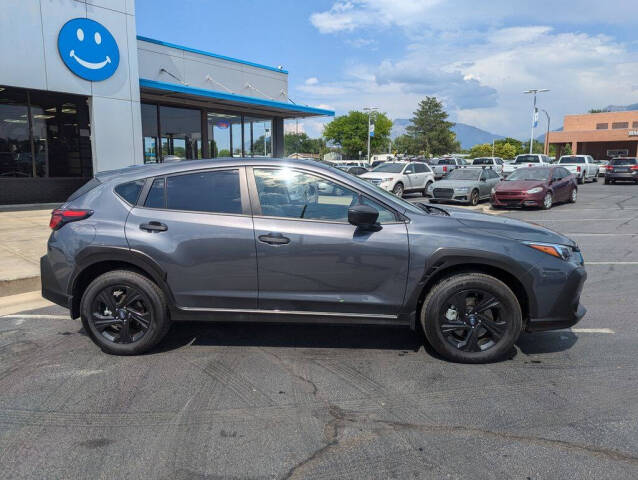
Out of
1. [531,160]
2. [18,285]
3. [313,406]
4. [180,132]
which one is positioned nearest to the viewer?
[313,406]

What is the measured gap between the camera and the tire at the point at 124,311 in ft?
13.5

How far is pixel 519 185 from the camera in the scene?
16219mm

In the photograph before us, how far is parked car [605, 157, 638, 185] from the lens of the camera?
2770cm

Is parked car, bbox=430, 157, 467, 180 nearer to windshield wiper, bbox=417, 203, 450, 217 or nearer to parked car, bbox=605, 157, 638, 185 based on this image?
parked car, bbox=605, 157, 638, 185

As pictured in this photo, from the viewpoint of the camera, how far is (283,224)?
3.99 m

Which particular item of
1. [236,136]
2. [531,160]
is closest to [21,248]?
[236,136]

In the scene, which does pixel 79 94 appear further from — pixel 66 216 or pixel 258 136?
pixel 66 216

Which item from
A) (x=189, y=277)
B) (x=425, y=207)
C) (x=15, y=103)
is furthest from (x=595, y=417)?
(x=15, y=103)

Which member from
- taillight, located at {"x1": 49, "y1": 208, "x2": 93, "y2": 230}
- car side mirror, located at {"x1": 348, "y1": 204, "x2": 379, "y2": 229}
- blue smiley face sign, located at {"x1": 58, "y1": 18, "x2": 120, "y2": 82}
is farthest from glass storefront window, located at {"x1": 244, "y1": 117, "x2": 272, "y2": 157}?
car side mirror, located at {"x1": 348, "y1": 204, "x2": 379, "y2": 229}

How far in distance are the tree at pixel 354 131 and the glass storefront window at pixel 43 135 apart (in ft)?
235

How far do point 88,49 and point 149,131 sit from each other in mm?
5236

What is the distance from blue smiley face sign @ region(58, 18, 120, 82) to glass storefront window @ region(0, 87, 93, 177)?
4.10ft

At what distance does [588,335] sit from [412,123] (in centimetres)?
9986

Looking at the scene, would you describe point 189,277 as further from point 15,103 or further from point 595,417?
point 15,103
